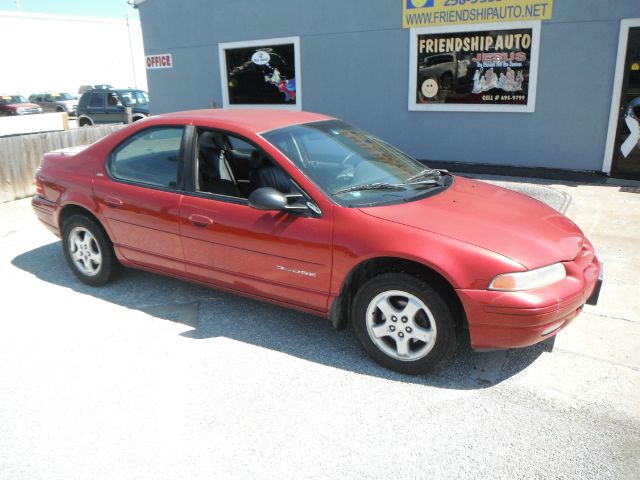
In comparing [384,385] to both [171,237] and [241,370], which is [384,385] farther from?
[171,237]

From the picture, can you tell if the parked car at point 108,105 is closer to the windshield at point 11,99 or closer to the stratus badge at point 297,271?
the windshield at point 11,99

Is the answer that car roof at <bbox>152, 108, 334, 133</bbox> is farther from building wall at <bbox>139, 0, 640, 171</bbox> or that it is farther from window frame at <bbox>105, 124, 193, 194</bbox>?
building wall at <bbox>139, 0, 640, 171</bbox>

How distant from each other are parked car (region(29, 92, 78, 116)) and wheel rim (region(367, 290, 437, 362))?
108ft

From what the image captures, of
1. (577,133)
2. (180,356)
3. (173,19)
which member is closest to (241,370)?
(180,356)

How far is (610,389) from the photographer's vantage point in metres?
3.29

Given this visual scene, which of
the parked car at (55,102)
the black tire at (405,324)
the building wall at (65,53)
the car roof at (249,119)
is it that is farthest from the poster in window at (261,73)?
the building wall at (65,53)

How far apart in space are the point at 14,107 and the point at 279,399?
3075 cm

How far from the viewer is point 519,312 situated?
304 centimetres

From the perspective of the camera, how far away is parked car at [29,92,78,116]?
32469mm

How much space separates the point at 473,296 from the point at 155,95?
40.1ft

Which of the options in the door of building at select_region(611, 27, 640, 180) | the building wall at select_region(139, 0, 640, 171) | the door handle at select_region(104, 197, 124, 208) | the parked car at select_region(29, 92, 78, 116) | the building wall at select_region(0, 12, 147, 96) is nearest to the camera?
the door handle at select_region(104, 197, 124, 208)

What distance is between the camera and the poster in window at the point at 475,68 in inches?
342

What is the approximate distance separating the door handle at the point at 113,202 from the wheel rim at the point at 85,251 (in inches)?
17.3

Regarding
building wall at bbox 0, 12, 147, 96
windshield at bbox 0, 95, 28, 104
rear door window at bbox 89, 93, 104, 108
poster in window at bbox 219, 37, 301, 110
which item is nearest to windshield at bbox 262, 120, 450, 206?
poster in window at bbox 219, 37, 301, 110
